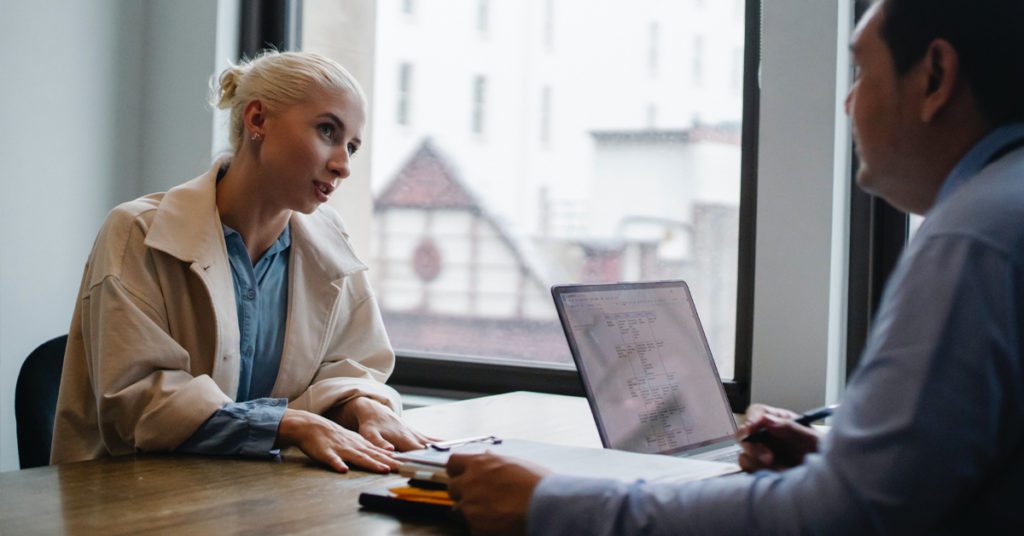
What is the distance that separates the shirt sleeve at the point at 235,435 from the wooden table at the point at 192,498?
0.07 feet

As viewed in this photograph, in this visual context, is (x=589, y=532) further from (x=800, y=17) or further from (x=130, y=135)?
(x=130, y=135)

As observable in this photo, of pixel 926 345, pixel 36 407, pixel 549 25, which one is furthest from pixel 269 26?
pixel 926 345

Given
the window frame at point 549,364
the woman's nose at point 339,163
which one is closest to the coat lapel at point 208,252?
the woman's nose at point 339,163

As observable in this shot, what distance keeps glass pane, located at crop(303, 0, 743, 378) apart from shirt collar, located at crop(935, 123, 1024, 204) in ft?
5.33

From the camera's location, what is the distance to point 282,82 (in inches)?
74.7

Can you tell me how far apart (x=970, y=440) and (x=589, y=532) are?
1.05ft

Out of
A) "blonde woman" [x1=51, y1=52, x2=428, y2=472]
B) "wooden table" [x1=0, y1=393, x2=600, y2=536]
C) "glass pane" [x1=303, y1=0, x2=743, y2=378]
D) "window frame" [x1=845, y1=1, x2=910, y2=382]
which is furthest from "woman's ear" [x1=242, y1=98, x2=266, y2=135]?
"window frame" [x1=845, y1=1, x2=910, y2=382]

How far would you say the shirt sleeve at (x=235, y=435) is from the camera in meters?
1.51

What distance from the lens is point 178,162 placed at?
9.74 ft

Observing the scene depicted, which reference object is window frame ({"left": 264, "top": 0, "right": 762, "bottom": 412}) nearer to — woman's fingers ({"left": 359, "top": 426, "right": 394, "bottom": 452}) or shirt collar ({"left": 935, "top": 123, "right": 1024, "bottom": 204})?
woman's fingers ({"left": 359, "top": 426, "right": 394, "bottom": 452})

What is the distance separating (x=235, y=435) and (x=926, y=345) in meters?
1.06

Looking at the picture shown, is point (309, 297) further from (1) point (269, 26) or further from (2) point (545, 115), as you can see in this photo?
(1) point (269, 26)

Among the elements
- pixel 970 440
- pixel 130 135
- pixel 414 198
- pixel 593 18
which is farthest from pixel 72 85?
pixel 970 440

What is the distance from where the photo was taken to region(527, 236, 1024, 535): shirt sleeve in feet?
2.41
